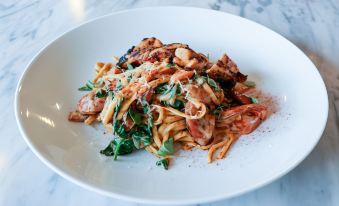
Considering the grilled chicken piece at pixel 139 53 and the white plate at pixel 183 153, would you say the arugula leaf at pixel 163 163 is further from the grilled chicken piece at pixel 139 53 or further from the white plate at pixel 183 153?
the grilled chicken piece at pixel 139 53

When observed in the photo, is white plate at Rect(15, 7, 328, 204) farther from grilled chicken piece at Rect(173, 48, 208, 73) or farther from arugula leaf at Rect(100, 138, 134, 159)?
grilled chicken piece at Rect(173, 48, 208, 73)

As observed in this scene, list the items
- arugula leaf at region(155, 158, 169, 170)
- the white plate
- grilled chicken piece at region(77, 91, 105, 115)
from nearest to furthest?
the white plate
arugula leaf at region(155, 158, 169, 170)
grilled chicken piece at region(77, 91, 105, 115)

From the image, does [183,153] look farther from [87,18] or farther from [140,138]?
[87,18]

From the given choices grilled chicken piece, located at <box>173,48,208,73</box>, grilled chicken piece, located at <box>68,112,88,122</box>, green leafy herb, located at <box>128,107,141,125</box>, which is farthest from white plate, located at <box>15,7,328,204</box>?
grilled chicken piece, located at <box>173,48,208,73</box>

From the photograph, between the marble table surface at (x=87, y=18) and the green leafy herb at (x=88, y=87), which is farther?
the green leafy herb at (x=88, y=87)

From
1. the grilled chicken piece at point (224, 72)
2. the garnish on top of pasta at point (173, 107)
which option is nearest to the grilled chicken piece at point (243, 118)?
the garnish on top of pasta at point (173, 107)

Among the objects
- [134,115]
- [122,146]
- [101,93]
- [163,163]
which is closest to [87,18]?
[101,93]
